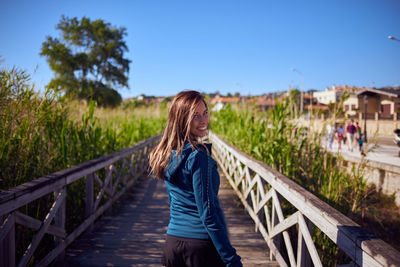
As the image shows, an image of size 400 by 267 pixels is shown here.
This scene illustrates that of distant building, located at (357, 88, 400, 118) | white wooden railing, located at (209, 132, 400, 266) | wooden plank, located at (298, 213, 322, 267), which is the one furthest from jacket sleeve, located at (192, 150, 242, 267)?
distant building, located at (357, 88, 400, 118)

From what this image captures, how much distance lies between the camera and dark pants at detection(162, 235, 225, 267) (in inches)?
46.9

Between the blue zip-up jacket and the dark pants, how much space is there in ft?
0.09

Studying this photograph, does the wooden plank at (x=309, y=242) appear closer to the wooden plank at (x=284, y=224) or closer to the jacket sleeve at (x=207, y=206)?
the wooden plank at (x=284, y=224)

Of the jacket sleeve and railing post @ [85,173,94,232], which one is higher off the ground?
the jacket sleeve

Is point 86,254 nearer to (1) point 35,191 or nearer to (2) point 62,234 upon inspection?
(2) point 62,234

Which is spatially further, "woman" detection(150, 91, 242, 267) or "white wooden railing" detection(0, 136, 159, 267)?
"white wooden railing" detection(0, 136, 159, 267)

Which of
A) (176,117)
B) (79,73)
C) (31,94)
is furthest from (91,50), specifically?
(176,117)

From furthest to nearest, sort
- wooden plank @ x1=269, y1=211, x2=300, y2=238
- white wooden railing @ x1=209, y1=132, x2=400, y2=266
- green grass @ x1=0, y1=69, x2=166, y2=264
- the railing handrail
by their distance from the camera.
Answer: green grass @ x1=0, y1=69, x2=166, y2=264 → wooden plank @ x1=269, y1=211, x2=300, y2=238 → the railing handrail → white wooden railing @ x1=209, y1=132, x2=400, y2=266

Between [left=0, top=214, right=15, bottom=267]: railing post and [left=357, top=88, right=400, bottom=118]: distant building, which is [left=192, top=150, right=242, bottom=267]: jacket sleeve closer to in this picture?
[left=0, top=214, right=15, bottom=267]: railing post

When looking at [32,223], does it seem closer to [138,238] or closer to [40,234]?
[40,234]

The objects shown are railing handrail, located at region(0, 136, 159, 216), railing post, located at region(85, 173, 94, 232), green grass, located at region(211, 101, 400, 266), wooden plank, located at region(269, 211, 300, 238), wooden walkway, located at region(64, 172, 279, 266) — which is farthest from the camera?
green grass, located at region(211, 101, 400, 266)

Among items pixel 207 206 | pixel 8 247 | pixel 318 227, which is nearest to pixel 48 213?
pixel 8 247

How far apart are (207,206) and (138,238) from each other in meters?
2.32

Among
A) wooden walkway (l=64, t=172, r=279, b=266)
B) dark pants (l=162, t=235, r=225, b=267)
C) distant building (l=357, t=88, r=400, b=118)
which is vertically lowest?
wooden walkway (l=64, t=172, r=279, b=266)
